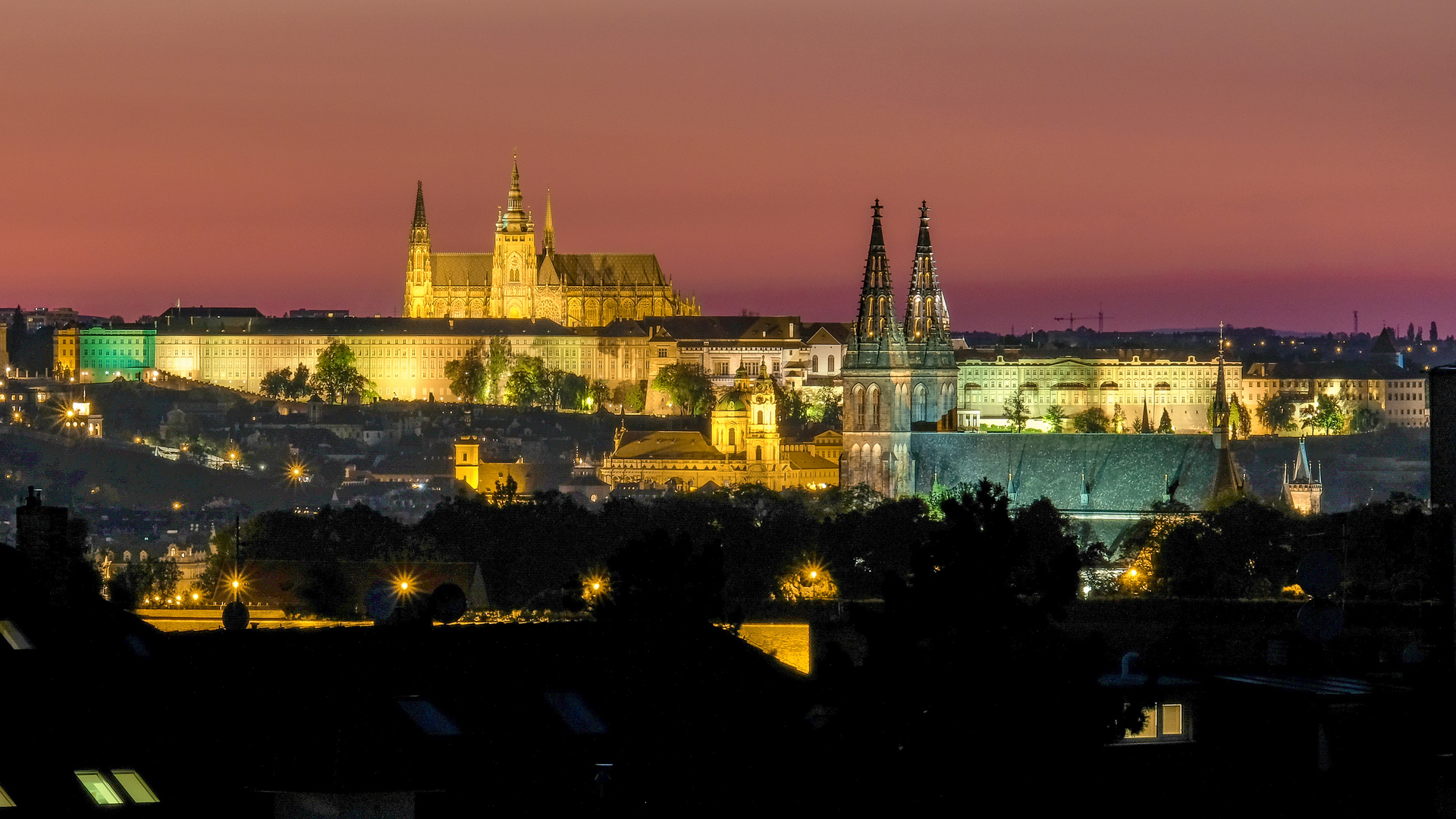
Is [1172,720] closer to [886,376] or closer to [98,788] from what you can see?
[98,788]

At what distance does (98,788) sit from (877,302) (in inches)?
3792

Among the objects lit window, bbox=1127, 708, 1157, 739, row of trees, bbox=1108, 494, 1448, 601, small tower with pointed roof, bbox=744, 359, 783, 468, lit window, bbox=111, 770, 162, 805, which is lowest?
row of trees, bbox=1108, 494, 1448, 601

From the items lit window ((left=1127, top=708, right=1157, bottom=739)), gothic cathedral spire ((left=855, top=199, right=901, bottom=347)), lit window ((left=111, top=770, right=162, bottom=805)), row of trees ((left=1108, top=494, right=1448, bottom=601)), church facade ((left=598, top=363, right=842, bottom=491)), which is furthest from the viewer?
church facade ((left=598, top=363, right=842, bottom=491))

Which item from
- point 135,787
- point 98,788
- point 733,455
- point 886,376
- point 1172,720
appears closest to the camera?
point 98,788

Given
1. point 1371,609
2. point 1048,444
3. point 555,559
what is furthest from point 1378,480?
point 1371,609

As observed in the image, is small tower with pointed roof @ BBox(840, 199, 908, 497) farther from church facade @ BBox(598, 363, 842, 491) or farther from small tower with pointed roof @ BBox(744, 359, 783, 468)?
small tower with pointed roof @ BBox(744, 359, 783, 468)

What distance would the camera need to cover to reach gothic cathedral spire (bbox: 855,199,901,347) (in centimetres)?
11700

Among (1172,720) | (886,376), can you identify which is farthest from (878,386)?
(1172,720)

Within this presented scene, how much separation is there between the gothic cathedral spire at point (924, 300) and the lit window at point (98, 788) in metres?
95.8

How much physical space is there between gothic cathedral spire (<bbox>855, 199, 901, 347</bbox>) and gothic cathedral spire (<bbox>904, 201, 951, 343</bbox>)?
120 cm

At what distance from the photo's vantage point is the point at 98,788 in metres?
23.0

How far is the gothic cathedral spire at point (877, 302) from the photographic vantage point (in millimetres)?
117000

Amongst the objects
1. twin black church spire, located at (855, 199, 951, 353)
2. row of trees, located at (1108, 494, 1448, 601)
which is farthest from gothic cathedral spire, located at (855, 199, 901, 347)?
row of trees, located at (1108, 494, 1448, 601)

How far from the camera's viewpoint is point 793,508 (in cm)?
11169
